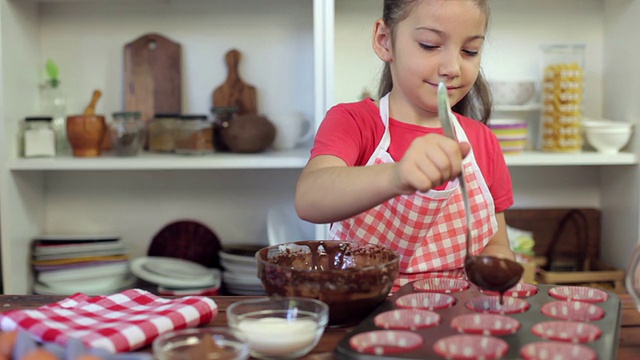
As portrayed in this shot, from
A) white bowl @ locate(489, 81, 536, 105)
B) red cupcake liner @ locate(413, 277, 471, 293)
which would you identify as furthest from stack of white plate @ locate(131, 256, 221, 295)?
red cupcake liner @ locate(413, 277, 471, 293)

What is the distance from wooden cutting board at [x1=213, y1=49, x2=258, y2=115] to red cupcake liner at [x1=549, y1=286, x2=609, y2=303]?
1459mm

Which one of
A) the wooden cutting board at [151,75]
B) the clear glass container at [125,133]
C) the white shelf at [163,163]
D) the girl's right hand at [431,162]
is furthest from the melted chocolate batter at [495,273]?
the wooden cutting board at [151,75]

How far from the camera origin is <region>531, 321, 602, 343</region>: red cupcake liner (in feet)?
2.43

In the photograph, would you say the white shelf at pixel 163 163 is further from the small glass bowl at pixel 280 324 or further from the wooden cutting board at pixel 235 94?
the small glass bowl at pixel 280 324

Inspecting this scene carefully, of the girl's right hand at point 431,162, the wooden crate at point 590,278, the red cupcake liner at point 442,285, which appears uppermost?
the girl's right hand at point 431,162

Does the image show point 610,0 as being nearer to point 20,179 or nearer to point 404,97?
point 404,97

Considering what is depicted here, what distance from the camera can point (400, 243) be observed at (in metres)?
1.26

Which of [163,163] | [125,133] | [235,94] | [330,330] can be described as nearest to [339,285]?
[330,330]

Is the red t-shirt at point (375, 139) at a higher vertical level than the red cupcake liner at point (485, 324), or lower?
higher

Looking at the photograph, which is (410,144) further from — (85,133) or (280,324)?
(85,133)

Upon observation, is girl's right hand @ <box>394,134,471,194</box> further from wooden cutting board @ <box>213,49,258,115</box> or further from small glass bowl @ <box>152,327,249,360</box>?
wooden cutting board @ <box>213,49,258,115</box>

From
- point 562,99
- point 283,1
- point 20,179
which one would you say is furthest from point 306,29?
point 20,179

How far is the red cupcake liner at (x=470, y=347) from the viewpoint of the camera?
698 mm

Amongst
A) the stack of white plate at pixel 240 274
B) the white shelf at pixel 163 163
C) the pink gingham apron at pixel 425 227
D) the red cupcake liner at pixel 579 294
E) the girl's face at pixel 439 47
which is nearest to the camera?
the red cupcake liner at pixel 579 294
